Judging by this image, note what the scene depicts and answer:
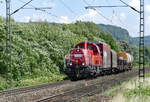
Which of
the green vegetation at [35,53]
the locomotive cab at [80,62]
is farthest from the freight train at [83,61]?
the green vegetation at [35,53]

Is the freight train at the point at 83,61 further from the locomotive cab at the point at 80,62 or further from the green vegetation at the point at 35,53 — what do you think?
the green vegetation at the point at 35,53

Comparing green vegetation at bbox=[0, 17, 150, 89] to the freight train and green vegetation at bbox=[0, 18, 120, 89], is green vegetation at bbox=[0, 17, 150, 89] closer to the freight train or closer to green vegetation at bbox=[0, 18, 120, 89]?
green vegetation at bbox=[0, 18, 120, 89]

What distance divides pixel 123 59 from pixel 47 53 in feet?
62.1

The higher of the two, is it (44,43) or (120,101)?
(44,43)

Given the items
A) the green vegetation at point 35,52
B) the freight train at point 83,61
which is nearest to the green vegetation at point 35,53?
the green vegetation at point 35,52

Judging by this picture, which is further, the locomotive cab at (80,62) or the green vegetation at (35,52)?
the locomotive cab at (80,62)

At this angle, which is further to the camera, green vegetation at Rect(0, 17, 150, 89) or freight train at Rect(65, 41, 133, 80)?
freight train at Rect(65, 41, 133, 80)

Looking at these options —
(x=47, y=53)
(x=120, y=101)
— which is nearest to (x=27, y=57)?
(x=47, y=53)

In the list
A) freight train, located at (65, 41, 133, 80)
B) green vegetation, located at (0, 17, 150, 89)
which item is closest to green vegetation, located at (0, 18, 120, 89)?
green vegetation, located at (0, 17, 150, 89)

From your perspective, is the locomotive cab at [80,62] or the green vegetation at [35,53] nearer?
the green vegetation at [35,53]

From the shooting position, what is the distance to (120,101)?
41.3 ft

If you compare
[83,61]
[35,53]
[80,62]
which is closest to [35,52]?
[35,53]

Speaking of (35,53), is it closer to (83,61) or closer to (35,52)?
(35,52)

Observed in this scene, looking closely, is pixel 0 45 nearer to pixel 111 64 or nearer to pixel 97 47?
pixel 97 47
